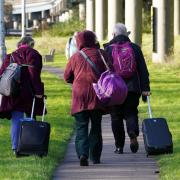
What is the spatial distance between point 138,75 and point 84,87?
1.35m

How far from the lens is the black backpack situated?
12305 mm

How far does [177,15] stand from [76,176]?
168ft

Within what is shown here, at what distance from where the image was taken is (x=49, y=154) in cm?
1263

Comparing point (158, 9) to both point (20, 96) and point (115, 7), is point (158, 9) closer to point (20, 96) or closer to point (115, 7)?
point (115, 7)

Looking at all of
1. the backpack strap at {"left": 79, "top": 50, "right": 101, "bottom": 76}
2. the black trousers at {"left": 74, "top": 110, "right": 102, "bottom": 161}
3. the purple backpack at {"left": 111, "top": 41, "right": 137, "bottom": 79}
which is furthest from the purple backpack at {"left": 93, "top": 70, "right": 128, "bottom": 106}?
the purple backpack at {"left": 111, "top": 41, "right": 137, "bottom": 79}

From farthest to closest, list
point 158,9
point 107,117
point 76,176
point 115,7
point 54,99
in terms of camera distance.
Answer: point 115,7 → point 158,9 → point 54,99 → point 107,117 → point 76,176

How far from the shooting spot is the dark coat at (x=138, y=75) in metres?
12.6

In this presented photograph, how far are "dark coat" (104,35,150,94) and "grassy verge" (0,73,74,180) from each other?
57.8 inches

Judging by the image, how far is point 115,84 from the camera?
38.0 feet

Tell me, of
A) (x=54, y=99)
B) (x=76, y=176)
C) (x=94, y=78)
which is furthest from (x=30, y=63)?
(x=54, y=99)

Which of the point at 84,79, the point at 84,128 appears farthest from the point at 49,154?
the point at 84,79

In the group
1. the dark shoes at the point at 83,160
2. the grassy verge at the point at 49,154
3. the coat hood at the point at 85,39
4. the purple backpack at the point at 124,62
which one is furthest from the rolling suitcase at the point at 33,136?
the purple backpack at the point at 124,62

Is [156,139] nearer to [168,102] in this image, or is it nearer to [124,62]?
[124,62]

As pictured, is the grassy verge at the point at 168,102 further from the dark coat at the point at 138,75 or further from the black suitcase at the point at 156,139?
the dark coat at the point at 138,75
